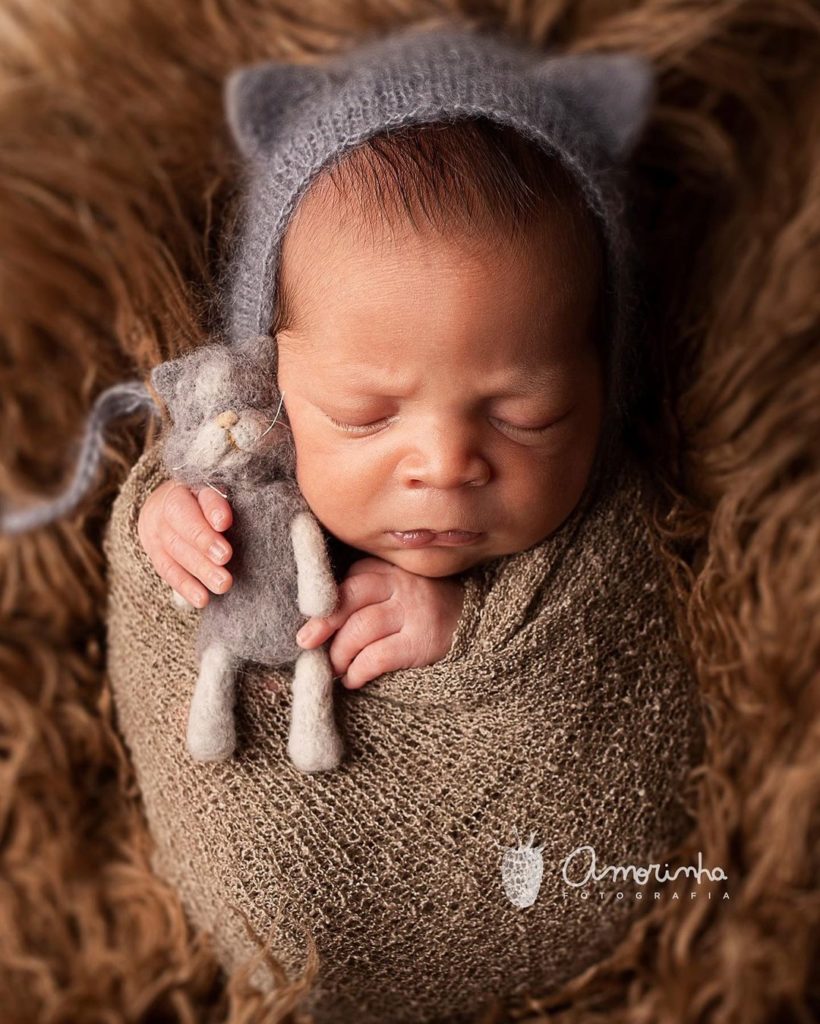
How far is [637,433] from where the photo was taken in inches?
39.1

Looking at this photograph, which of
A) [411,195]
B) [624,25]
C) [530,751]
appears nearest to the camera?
[411,195]

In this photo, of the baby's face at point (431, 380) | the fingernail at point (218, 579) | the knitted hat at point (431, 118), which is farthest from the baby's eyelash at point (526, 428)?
the fingernail at point (218, 579)

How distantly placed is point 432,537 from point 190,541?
17 centimetres

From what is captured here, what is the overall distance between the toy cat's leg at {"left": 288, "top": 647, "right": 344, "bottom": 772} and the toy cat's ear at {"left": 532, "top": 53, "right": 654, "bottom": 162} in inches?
17.8

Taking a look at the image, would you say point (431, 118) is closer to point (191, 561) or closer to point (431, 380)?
point (431, 380)

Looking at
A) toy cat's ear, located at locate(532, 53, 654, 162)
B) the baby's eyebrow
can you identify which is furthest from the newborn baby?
toy cat's ear, located at locate(532, 53, 654, 162)

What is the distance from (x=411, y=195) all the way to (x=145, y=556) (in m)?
0.33

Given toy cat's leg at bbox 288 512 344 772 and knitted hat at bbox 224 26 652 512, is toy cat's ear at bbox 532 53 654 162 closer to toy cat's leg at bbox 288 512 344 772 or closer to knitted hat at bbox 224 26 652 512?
knitted hat at bbox 224 26 652 512

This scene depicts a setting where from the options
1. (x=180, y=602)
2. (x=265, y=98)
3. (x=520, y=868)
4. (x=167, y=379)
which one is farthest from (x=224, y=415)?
(x=520, y=868)

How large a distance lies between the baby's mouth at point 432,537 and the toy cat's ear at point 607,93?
332 millimetres

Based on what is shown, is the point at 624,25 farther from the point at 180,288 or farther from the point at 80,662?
the point at 80,662

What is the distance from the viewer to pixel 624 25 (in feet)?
3.54

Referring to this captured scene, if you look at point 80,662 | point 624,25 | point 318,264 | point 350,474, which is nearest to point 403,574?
point 350,474

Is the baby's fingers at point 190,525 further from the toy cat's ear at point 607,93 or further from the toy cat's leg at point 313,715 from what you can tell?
the toy cat's ear at point 607,93
